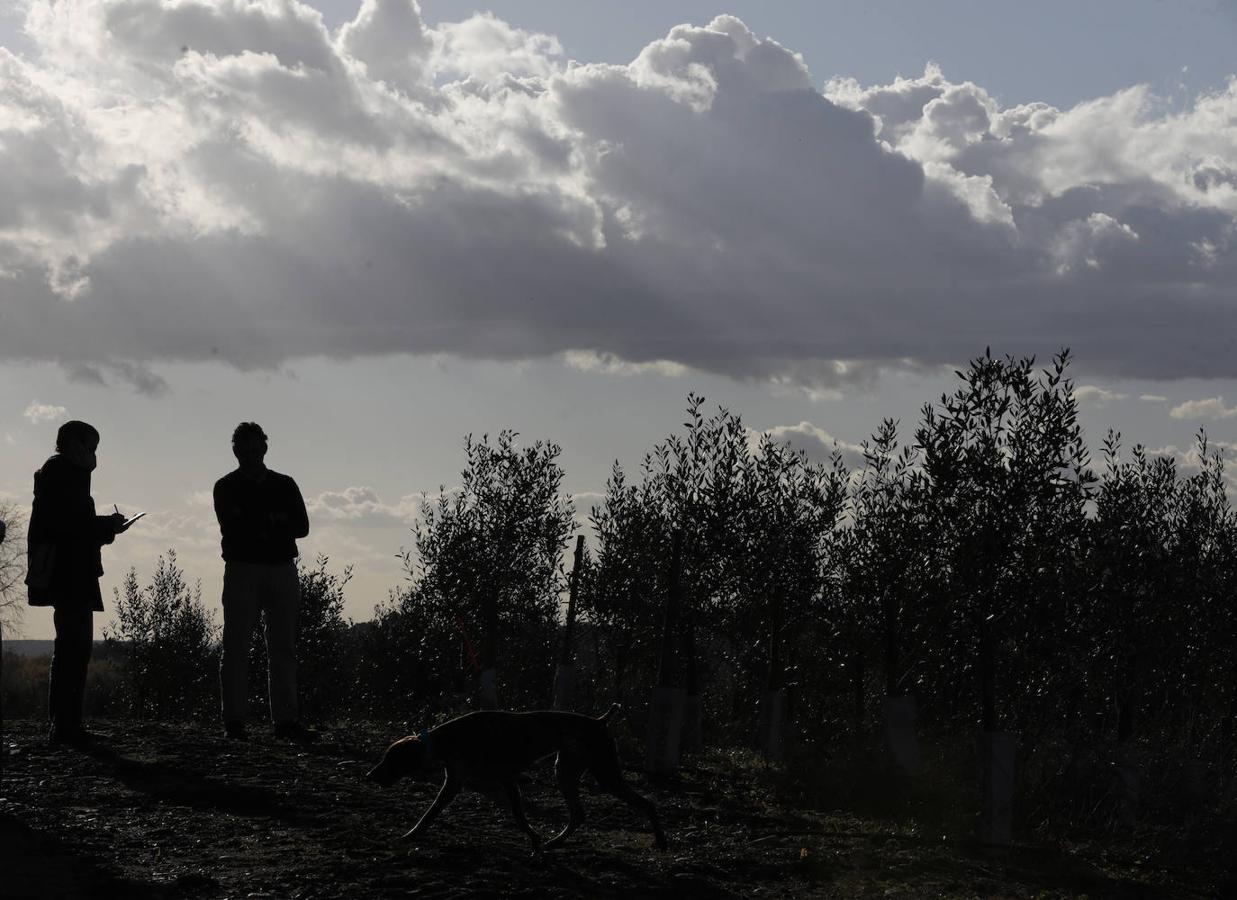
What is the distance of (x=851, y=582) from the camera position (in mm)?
24078

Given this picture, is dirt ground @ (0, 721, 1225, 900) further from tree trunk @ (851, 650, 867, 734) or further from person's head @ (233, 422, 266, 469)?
tree trunk @ (851, 650, 867, 734)

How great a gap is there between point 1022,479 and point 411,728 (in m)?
7.27

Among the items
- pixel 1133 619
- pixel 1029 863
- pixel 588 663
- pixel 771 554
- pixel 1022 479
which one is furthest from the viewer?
pixel 588 663

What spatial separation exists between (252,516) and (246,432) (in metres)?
0.78

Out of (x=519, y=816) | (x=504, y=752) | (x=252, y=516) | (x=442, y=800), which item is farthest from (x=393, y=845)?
(x=252, y=516)

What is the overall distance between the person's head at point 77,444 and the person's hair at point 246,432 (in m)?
1.25

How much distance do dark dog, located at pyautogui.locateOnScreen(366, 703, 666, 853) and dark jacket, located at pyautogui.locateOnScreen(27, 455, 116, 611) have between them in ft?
14.0

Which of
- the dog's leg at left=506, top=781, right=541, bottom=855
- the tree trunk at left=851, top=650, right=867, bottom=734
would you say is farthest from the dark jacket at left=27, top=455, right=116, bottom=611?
the tree trunk at left=851, top=650, right=867, bottom=734

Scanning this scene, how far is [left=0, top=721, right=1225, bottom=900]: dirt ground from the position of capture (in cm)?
783

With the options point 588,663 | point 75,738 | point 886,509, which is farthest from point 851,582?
point 75,738

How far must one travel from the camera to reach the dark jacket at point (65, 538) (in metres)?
11.1

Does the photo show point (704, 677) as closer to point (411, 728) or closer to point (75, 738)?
point (411, 728)

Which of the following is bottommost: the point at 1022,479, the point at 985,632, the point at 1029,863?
the point at 1029,863

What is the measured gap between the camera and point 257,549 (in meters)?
12.1
